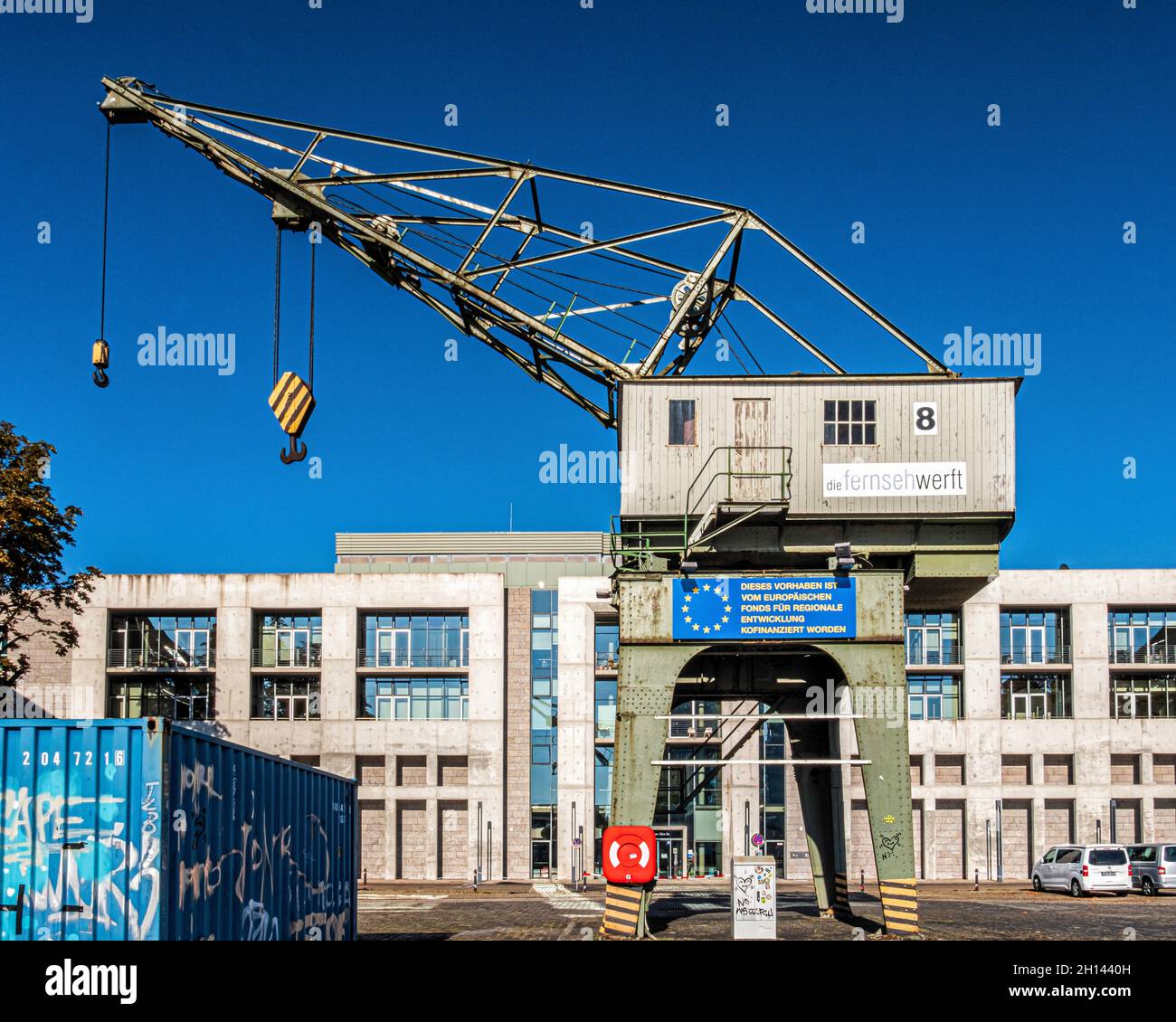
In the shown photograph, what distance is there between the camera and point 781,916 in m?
36.8

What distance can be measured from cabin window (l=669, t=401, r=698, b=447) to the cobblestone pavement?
1160cm

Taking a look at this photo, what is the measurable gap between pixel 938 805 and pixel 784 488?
151 feet

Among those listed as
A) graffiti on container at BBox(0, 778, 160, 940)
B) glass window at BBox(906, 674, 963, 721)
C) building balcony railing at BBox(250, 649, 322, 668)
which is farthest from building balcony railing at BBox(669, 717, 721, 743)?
graffiti on container at BBox(0, 778, 160, 940)

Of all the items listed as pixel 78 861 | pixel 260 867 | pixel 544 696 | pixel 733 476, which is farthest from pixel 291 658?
pixel 78 861

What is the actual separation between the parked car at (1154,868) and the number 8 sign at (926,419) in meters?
29.7

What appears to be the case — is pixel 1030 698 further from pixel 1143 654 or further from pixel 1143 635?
pixel 1143 635

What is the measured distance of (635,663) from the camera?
2936 cm

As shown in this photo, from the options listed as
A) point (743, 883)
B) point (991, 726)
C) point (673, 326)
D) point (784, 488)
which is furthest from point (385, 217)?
point (991, 726)

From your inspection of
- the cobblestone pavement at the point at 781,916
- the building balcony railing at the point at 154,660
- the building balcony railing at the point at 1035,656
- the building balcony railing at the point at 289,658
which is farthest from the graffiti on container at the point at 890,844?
the building balcony railing at the point at 154,660

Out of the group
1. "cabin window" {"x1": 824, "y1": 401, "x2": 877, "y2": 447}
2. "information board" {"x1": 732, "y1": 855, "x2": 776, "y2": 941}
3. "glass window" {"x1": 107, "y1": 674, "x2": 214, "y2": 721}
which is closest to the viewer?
"information board" {"x1": 732, "y1": 855, "x2": 776, "y2": 941}

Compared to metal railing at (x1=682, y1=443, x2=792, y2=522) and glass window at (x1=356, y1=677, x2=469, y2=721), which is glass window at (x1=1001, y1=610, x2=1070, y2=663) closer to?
glass window at (x1=356, y1=677, x2=469, y2=721)

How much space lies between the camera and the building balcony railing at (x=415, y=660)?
7250 centimetres

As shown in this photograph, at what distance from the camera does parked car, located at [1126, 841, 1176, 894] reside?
51.2 m

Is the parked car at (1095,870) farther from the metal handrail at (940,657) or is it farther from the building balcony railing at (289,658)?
the building balcony railing at (289,658)
